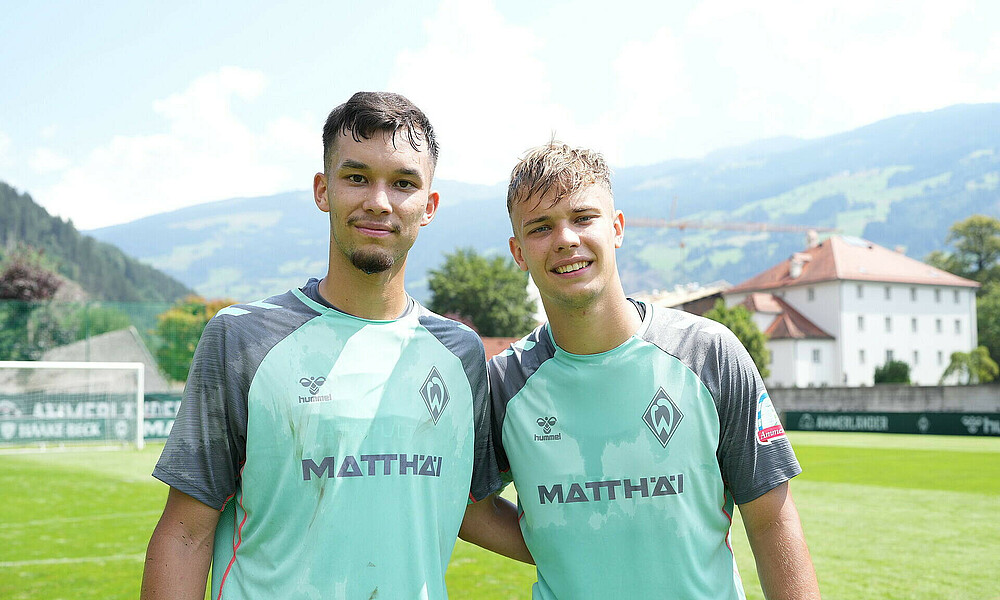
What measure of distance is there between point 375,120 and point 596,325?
998 mm

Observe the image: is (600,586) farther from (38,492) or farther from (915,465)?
(915,465)

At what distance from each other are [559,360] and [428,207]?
71 centimetres

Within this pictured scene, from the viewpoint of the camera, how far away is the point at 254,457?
8.30 ft

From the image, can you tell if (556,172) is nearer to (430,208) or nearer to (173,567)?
(430,208)

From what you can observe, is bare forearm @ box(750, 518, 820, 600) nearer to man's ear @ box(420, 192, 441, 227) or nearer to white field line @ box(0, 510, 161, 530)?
man's ear @ box(420, 192, 441, 227)

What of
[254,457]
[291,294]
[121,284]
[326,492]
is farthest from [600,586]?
[121,284]

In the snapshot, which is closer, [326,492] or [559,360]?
[326,492]

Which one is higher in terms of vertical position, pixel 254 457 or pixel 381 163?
pixel 381 163

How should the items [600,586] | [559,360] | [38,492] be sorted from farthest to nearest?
[38,492] < [559,360] < [600,586]

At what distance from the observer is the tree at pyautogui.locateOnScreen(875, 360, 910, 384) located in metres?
57.0

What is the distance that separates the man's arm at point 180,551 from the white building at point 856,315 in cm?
6551

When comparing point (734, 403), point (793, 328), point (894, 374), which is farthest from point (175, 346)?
point (793, 328)

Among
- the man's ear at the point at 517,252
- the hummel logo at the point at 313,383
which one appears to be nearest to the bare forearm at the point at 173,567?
the hummel logo at the point at 313,383

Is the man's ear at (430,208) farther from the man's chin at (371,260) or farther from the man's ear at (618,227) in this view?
the man's ear at (618,227)
